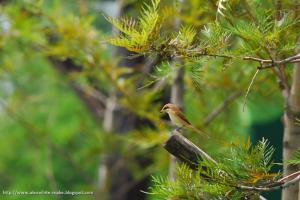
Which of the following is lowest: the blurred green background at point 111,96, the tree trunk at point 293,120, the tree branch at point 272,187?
the tree branch at point 272,187

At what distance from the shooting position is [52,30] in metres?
3.46

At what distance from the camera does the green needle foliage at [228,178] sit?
148 centimetres

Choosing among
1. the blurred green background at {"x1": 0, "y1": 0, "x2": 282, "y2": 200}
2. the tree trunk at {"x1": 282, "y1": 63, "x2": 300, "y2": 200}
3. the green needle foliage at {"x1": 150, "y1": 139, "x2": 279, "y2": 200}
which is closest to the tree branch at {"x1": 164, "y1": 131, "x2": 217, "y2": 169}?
the green needle foliage at {"x1": 150, "y1": 139, "x2": 279, "y2": 200}

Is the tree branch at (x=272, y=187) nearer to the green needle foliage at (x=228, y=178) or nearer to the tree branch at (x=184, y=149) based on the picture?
the green needle foliage at (x=228, y=178)

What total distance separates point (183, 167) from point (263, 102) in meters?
1.96

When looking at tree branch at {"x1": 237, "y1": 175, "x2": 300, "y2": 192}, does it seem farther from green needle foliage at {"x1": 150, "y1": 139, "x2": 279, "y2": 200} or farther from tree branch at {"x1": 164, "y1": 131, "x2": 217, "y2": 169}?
tree branch at {"x1": 164, "y1": 131, "x2": 217, "y2": 169}

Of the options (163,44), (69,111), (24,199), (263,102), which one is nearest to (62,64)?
(263,102)

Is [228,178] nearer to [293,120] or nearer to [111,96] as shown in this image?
[293,120]

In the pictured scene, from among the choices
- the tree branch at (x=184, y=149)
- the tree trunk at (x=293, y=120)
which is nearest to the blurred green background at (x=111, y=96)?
the tree trunk at (x=293, y=120)

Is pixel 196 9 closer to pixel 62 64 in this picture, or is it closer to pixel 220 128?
pixel 220 128

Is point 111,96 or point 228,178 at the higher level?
point 111,96

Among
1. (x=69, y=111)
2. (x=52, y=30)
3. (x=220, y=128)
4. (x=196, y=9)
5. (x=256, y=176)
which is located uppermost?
(x=69, y=111)

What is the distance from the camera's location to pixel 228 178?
1.49 meters

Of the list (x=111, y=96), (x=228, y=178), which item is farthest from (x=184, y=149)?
(x=111, y=96)
